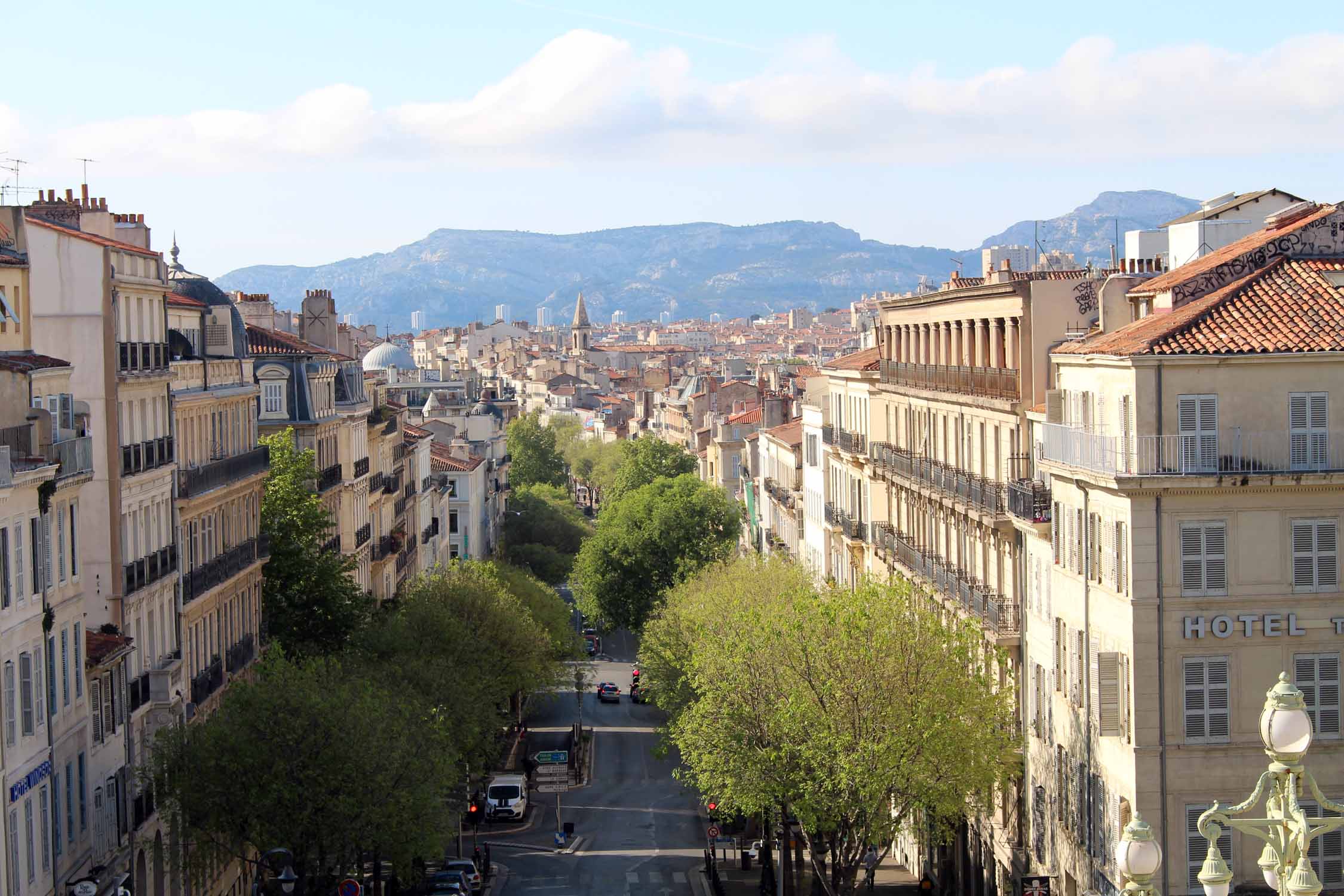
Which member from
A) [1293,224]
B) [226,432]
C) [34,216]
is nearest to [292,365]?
[226,432]

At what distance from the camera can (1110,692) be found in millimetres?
36500

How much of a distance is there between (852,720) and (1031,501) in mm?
6391

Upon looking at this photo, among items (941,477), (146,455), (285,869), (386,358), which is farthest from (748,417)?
(285,869)

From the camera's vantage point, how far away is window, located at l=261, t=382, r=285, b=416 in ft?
221

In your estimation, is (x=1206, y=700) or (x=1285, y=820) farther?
(x=1206, y=700)

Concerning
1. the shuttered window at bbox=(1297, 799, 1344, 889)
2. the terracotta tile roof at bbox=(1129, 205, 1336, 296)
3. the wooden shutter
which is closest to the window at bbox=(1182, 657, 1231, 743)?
the shuttered window at bbox=(1297, 799, 1344, 889)

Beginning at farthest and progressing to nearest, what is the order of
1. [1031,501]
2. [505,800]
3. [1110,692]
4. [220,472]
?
[505,800] → [220,472] → [1031,501] → [1110,692]

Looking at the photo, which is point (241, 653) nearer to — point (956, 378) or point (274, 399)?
point (274, 399)

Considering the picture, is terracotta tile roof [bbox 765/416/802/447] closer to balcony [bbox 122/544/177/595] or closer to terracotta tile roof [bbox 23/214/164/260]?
balcony [bbox 122/544/177/595]

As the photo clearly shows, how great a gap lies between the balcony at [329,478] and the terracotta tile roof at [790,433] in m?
27.9

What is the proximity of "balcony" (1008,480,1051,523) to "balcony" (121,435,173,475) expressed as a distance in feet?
64.5

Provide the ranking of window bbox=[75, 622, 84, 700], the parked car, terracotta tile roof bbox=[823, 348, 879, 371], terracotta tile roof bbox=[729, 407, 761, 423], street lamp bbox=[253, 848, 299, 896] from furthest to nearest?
1. terracotta tile roof bbox=[729, 407, 761, 423]
2. terracotta tile roof bbox=[823, 348, 879, 371]
3. the parked car
4. street lamp bbox=[253, 848, 299, 896]
5. window bbox=[75, 622, 84, 700]

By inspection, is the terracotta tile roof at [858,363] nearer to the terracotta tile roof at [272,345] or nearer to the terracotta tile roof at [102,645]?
the terracotta tile roof at [272,345]

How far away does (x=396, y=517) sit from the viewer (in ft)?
287
